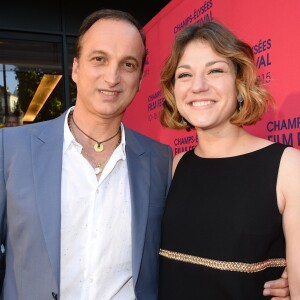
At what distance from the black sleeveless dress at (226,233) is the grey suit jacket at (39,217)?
104mm

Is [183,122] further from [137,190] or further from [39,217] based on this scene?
[39,217]

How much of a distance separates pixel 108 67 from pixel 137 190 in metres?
0.63

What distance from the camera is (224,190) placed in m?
1.92

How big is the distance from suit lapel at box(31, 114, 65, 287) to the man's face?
0.73 feet

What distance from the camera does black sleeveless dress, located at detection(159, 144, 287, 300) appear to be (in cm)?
174

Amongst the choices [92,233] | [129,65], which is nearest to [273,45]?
[129,65]

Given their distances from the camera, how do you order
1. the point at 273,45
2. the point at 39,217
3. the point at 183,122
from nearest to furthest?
the point at 39,217, the point at 183,122, the point at 273,45

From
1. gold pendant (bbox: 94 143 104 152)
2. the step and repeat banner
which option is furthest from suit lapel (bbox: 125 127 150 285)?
the step and repeat banner

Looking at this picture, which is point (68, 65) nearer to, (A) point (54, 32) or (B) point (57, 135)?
(A) point (54, 32)

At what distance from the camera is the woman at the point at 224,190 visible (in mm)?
1740

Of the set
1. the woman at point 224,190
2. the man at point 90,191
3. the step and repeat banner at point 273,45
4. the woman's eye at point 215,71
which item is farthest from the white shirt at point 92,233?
the step and repeat banner at point 273,45

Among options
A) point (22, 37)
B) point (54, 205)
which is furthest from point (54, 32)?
point (54, 205)

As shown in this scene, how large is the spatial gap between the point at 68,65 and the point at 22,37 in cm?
76

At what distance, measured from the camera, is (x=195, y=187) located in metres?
2.05
